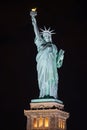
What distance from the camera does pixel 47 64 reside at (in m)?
54.3

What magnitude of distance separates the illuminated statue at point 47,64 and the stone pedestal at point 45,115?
1293 mm

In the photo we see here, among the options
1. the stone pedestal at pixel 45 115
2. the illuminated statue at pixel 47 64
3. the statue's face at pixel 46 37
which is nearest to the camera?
the stone pedestal at pixel 45 115

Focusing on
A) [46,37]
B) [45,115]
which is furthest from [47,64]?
[45,115]

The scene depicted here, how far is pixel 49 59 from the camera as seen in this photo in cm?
5431

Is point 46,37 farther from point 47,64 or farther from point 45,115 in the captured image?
point 45,115

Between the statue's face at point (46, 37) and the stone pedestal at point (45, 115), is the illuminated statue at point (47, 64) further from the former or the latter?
the stone pedestal at point (45, 115)

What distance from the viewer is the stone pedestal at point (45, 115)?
51.8 metres

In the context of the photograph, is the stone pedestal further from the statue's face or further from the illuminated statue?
the statue's face

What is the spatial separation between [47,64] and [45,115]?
6063mm

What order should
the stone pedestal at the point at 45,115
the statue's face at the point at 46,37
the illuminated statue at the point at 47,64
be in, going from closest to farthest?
the stone pedestal at the point at 45,115, the illuminated statue at the point at 47,64, the statue's face at the point at 46,37

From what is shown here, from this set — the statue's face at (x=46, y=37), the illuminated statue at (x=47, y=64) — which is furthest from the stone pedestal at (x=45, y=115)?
the statue's face at (x=46, y=37)

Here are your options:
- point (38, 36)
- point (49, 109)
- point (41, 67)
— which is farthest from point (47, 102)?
point (38, 36)

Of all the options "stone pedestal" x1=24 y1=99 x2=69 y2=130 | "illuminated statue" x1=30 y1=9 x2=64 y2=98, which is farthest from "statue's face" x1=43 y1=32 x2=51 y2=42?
"stone pedestal" x1=24 y1=99 x2=69 y2=130

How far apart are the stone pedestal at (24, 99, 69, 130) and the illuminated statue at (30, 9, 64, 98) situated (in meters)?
1.29
